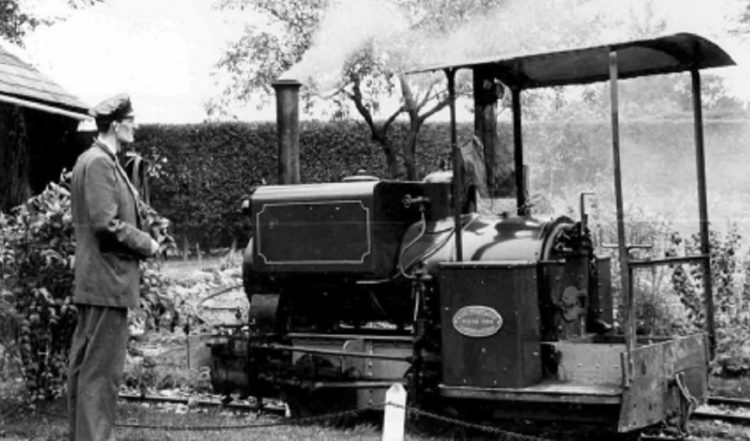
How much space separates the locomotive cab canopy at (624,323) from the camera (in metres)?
6.55

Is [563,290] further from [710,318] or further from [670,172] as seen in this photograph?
[670,172]

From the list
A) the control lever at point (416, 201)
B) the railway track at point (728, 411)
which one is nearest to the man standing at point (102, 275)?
the control lever at point (416, 201)

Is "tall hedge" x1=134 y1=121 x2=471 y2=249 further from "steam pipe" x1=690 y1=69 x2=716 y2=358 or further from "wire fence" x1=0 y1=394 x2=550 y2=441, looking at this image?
"steam pipe" x1=690 y1=69 x2=716 y2=358

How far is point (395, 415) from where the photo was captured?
4922 mm

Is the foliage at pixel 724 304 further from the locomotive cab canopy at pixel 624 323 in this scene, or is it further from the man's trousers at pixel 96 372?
the man's trousers at pixel 96 372

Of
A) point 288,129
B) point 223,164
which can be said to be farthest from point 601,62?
point 223,164

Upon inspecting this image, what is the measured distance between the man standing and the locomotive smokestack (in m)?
3.22

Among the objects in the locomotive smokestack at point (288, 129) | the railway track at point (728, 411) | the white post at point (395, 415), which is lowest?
the railway track at point (728, 411)

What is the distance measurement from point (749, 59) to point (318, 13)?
13.1m

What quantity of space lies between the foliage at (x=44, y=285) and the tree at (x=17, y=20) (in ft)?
36.9

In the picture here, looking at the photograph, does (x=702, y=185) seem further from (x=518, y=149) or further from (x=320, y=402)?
(x=320, y=402)

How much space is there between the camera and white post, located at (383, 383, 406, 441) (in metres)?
4.91

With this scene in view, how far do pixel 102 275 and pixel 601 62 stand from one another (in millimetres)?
4055

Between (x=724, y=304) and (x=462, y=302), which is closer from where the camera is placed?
(x=462, y=302)
